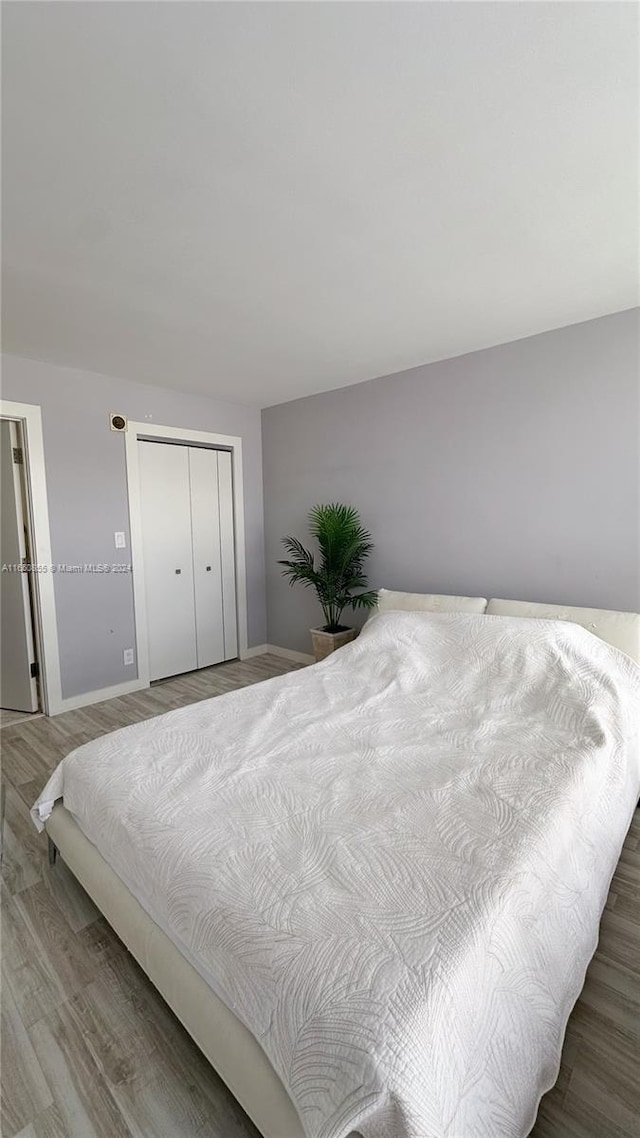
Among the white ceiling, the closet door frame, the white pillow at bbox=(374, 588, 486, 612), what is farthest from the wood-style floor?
the white ceiling

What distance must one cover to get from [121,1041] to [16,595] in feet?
8.86

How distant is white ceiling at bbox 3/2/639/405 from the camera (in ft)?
3.23

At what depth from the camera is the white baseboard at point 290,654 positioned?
4.16m

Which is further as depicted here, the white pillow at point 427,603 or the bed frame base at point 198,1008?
the white pillow at point 427,603

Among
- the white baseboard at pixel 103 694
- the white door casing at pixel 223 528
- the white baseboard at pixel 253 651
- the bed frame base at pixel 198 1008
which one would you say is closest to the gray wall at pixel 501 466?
the white door casing at pixel 223 528

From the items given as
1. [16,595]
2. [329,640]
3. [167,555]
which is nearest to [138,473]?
[167,555]

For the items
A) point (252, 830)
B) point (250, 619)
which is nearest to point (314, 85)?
point (252, 830)

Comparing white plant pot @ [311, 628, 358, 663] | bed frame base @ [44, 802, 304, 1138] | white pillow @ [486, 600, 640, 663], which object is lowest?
bed frame base @ [44, 802, 304, 1138]

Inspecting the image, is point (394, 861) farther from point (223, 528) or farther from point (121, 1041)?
point (223, 528)

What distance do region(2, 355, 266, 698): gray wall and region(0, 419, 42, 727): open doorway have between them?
17cm

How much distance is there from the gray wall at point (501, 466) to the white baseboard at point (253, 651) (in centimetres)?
157

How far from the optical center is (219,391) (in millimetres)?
3666

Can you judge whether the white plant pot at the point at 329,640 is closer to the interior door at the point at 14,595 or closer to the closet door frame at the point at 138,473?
the closet door frame at the point at 138,473

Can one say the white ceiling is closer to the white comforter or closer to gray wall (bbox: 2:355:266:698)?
gray wall (bbox: 2:355:266:698)
